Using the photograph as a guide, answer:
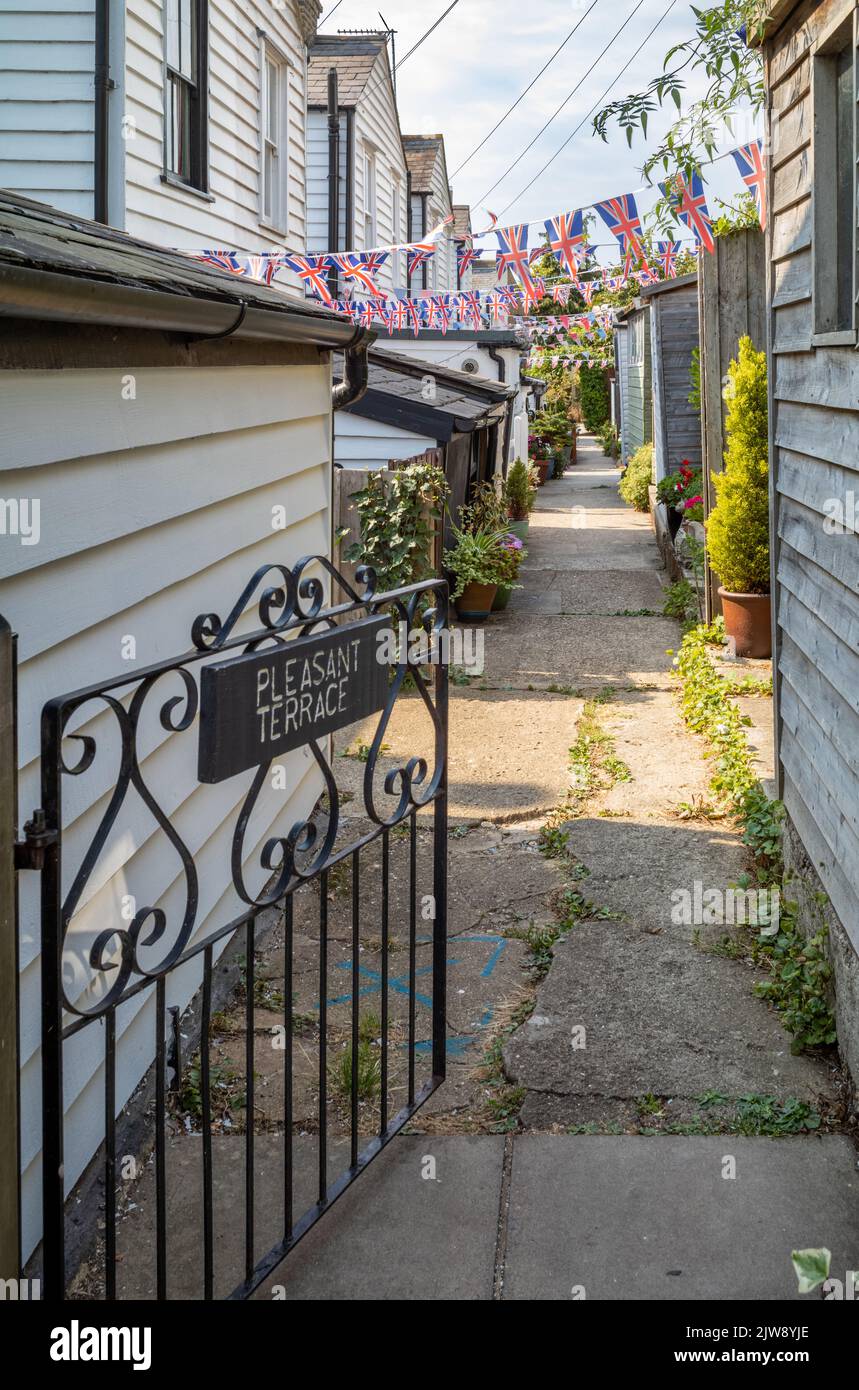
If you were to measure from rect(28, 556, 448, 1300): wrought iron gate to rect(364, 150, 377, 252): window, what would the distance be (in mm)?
14253

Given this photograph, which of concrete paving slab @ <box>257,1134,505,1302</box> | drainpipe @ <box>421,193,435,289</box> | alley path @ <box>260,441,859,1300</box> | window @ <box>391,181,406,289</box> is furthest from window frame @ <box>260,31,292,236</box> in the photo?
drainpipe @ <box>421,193,435,289</box>

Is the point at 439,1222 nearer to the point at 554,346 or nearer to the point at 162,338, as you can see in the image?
the point at 162,338

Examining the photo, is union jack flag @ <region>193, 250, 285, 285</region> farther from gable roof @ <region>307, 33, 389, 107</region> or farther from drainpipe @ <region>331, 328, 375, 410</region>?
gable roof @ <region>307, 33, 389, 107</region>

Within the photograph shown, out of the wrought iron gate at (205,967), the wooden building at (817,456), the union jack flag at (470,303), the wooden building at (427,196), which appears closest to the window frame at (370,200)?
→ the union jack flag at (470,303)

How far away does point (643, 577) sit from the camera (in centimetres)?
1395

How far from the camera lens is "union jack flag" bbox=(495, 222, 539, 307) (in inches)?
474

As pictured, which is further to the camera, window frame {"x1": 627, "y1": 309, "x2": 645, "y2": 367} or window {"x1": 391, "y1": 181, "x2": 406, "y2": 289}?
window frame {"x1": 627, "y1": 309, "x2": 645, "y2": 367}

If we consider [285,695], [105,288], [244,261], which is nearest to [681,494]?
[244,261]

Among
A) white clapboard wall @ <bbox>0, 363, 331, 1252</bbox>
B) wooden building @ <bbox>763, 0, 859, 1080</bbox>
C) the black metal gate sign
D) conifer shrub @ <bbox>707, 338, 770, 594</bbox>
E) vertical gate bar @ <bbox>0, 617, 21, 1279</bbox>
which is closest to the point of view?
vertical gate bar @ <bbox>0, 617, 21, 1279</bbox>

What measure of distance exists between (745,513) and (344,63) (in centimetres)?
1202

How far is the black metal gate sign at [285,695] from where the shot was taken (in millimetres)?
2486

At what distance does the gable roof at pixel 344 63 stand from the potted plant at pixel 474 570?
817cm

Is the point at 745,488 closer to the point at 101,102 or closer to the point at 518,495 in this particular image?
the point at 101,102
